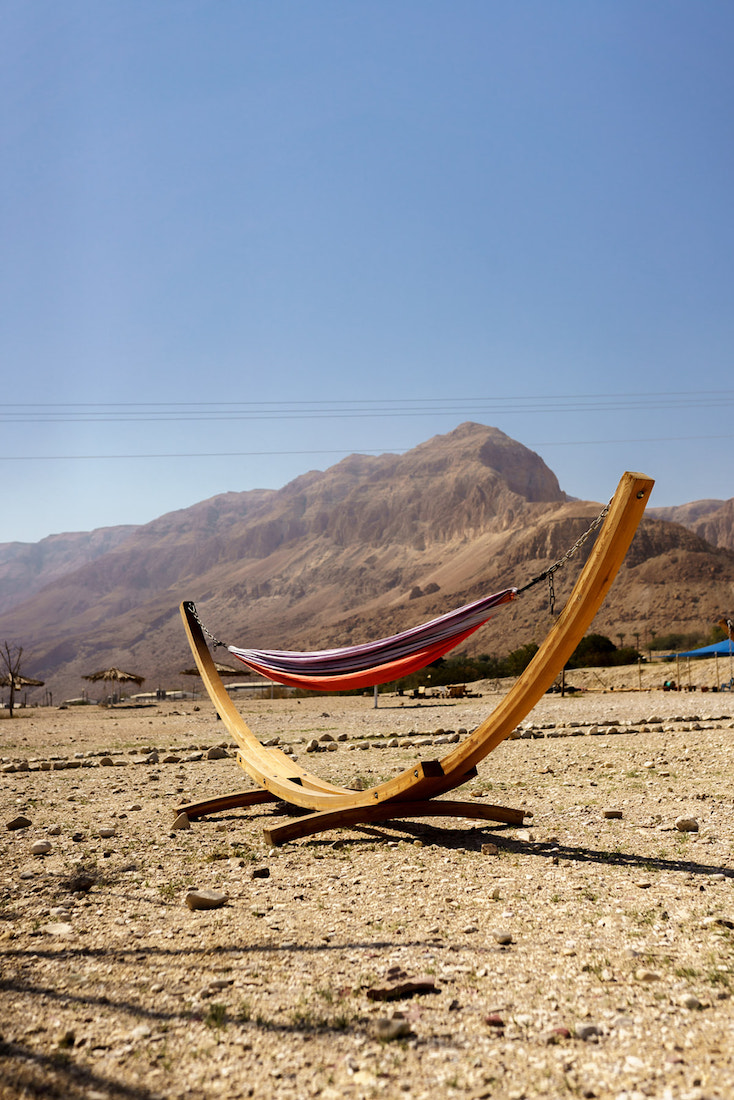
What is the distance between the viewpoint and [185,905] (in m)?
3.95

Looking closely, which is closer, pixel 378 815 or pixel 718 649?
pixel 378 815

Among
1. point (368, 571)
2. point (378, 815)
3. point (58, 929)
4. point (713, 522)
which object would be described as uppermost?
point (713, 522)

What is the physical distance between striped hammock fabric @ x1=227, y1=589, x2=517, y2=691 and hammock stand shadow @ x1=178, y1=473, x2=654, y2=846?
52 cm

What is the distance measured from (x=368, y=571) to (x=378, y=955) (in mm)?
102072

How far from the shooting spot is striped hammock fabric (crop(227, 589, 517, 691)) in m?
5.10

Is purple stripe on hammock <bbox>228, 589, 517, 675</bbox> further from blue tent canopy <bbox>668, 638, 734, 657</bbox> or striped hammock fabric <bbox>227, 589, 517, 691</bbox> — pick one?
blue tent canopy <bbox>668, 638, 734, 657</bbox>

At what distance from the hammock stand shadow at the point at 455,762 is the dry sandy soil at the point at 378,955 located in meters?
0.18

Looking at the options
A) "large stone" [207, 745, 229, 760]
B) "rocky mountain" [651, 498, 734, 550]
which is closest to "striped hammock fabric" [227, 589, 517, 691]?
"large stone" [207, 745, 229, 760]

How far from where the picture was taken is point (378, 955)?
319 cm

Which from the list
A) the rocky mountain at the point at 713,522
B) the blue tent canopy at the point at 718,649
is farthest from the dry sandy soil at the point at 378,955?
the rocky mountain at the point at 713,522

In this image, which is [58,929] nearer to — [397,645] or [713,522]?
[397,645]

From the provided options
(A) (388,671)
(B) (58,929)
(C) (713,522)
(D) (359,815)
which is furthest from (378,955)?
(C) (713,522)

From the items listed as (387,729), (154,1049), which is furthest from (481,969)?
(387,729)

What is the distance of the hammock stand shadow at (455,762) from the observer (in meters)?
4.31
